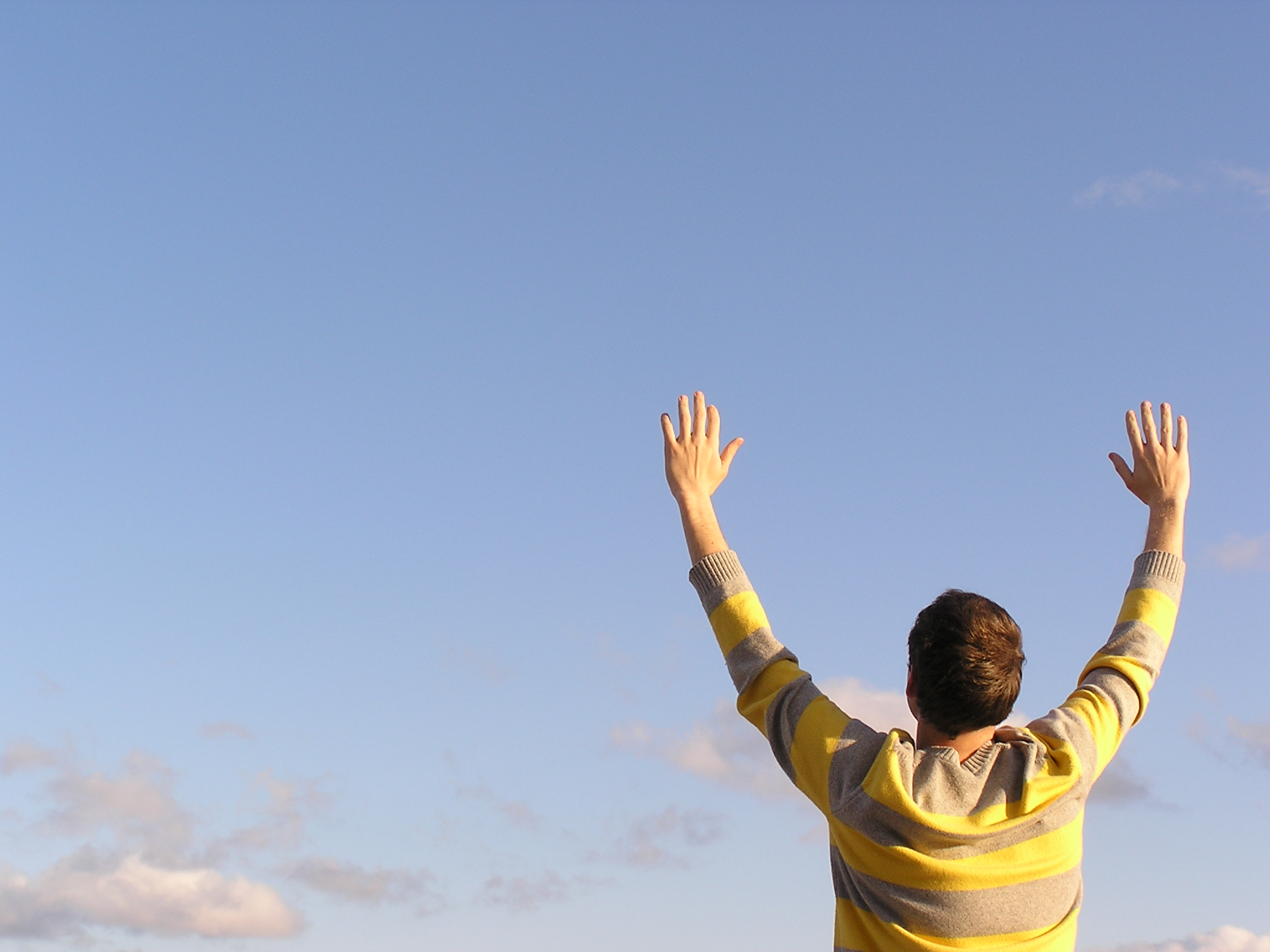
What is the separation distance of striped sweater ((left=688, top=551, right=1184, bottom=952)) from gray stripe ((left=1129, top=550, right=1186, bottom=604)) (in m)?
1.25

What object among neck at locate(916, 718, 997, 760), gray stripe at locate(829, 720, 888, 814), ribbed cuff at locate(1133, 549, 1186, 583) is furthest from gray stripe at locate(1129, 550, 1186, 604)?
gray stripe at locate(829, 720, 888, 814)

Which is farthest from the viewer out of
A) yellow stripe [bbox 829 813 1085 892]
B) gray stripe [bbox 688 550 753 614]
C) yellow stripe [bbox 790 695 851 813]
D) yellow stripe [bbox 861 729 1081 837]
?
gray stripe [bbox 688 550 753 614]

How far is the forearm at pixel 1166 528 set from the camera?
814cm

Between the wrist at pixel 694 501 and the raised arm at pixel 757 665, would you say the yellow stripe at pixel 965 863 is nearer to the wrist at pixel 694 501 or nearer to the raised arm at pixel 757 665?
the raised arm at pixel 757 665

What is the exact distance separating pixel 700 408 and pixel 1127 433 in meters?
3.12

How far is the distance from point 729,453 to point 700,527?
82cm

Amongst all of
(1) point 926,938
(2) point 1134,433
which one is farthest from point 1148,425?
(1) point 926,938

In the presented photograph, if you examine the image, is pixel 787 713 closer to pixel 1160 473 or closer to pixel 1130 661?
pixel 1130 661

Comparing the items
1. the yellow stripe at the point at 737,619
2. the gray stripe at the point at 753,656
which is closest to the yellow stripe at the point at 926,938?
the gray stripe at the point at 753,656

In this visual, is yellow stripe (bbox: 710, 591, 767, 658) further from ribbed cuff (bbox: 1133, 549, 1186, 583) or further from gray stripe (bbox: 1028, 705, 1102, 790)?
ribbed cuff (bbox: 1133, 549, 1186, 583)

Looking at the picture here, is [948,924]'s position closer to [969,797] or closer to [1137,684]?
[969,797]

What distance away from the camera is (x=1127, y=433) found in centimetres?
904

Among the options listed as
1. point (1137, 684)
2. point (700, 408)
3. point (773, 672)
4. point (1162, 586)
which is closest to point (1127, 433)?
point (1162, 586)

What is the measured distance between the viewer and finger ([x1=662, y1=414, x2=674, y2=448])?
8266mm
